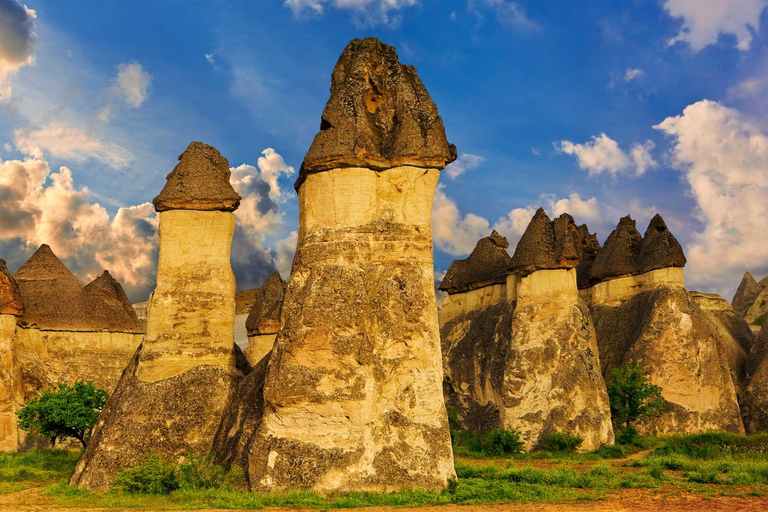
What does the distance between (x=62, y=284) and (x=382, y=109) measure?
2019 centimetres

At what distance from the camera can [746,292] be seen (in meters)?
57.1

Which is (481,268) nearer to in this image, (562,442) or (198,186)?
(562,442)

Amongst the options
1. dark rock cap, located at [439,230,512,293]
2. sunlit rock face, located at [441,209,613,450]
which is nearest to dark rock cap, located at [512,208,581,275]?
sunlit rock face, located at [441,209,613,450]

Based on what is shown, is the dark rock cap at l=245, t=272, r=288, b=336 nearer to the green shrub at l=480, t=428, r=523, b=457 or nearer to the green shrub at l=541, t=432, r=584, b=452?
the green shrub at l=480, t=428, r=523, b=457

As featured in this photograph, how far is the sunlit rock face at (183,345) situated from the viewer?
16625 mm

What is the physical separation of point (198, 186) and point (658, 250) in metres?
18.8

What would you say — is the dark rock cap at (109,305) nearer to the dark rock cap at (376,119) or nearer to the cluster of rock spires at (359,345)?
the cluster of rock spires at (359,345)

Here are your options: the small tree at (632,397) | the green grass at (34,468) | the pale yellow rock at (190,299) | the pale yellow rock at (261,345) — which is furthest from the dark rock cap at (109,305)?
the small tree at (632,397)

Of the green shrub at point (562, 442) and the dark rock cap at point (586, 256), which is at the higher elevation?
the dark rock cap at point (586, 256)

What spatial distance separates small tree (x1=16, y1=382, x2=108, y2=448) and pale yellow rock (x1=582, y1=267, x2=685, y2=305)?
20.3 metres

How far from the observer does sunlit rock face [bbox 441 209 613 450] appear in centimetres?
2362

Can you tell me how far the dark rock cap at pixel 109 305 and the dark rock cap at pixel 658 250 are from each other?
21.5 m

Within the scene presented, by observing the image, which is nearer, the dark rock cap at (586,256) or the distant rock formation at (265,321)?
the distant rock formation at (265,321)

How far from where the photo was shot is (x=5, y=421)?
2522 cm
